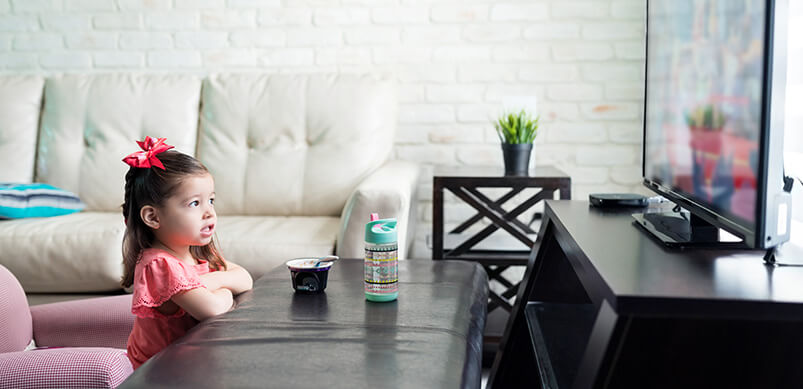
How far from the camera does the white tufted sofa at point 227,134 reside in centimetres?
249

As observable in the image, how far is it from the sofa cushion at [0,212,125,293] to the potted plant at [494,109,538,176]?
4.10 ft

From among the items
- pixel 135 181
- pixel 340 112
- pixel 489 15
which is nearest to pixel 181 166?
pixel 135 181

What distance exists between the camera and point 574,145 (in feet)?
9.24

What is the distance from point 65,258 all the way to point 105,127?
0.74 metres

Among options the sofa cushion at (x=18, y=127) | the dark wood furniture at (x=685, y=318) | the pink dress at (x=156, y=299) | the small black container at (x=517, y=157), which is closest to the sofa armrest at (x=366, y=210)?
the small black container at (x=517, y=157)

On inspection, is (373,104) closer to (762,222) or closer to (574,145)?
(574,145)

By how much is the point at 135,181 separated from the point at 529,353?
842 mm

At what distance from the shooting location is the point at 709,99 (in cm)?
102

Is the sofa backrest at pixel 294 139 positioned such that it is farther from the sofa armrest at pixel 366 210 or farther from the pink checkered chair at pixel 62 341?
the pink checkered chair at pixel 62 341

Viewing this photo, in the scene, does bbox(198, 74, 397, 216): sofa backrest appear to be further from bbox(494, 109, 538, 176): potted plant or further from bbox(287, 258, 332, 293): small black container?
bbox(287, 258, 332, 293): small black container

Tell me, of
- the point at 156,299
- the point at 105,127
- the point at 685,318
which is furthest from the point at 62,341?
the point at 105,127

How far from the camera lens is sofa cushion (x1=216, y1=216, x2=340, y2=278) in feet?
6.65

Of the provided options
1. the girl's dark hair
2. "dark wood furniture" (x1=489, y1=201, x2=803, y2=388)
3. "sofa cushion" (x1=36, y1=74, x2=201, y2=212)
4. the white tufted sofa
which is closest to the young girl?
the girl's dark hair

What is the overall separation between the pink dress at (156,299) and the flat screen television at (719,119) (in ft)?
2.67
